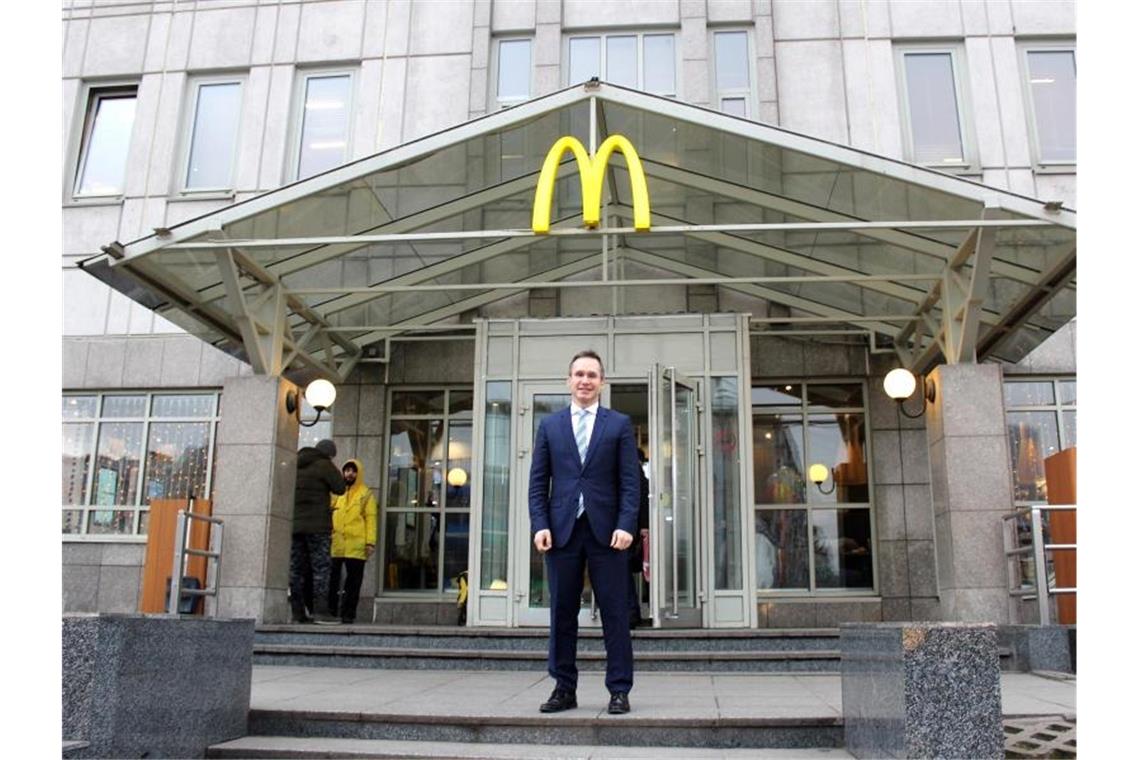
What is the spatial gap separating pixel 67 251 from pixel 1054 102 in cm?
1443

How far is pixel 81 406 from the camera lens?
1393 centimetres

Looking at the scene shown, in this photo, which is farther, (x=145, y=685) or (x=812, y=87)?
(x=812, y=87)

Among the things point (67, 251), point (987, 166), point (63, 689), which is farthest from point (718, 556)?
point (67, 251)

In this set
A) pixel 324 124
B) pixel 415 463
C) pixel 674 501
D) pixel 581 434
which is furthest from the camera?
pixel 324 124

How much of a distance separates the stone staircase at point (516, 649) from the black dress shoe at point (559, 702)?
257 cm

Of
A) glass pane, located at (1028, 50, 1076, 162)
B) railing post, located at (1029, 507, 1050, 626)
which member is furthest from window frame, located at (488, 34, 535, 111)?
railing post, located at (1029, 507, 1050, 626)

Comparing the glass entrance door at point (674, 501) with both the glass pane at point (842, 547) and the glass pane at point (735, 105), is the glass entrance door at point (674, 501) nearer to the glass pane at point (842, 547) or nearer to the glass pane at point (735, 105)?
the glass pane at point (842, 547)

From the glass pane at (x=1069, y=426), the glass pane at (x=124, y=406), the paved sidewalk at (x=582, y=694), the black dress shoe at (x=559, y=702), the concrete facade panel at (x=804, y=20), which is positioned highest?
the concrete facade panel at (x=804, y=20)

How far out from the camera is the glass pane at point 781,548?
12688mm

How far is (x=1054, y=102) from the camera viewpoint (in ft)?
45.1

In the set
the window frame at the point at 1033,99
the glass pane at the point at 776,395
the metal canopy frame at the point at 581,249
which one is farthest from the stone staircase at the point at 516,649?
the window frame at the point at 1033,99

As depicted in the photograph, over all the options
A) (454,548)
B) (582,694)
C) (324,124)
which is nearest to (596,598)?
(582,694)

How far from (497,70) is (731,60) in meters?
3.46

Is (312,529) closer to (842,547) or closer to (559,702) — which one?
(559,702)
